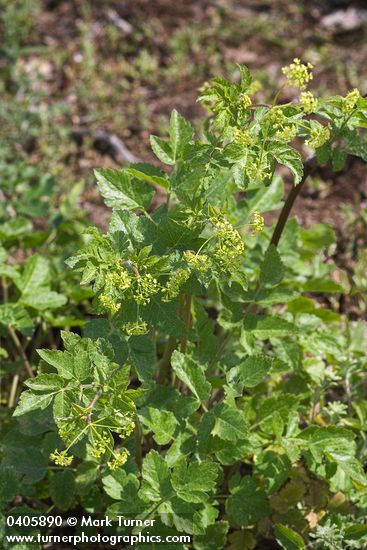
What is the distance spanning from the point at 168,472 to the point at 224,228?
0.79 meters

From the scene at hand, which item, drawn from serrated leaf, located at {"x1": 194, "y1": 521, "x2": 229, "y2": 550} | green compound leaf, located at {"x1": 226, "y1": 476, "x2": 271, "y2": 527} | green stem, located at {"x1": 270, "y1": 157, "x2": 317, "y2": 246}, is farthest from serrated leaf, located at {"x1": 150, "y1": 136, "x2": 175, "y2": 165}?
serrated leaf, located at {"x1": 194, "y1": 521, "x2": 229, "y2": 550}

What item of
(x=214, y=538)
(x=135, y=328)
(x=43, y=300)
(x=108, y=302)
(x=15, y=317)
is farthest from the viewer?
(x=43, y=300)

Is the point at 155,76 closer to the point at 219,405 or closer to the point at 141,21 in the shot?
the point at 141,21

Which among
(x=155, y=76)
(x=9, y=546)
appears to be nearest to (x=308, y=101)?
(x=9, y=546)

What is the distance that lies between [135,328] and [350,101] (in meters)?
0.88

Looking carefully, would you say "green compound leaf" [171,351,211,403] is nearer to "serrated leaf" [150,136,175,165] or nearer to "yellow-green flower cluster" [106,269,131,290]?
"yellow-green flower cluster" [106,269,131,290]

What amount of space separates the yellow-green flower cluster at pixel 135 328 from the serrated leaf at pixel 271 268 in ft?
2.13

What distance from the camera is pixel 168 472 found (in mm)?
2213

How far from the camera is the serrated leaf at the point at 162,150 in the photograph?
236cm

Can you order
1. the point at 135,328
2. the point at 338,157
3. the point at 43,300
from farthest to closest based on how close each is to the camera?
1. the point at 43,300
2. the point at 338,157
3. the point at 135,328

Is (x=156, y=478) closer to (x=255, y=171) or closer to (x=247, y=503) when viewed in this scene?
(x=247, y=503)

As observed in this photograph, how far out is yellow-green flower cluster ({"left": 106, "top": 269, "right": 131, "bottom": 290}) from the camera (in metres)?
1.93

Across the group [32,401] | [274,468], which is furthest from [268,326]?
[32,401]

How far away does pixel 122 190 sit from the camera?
2.32m
